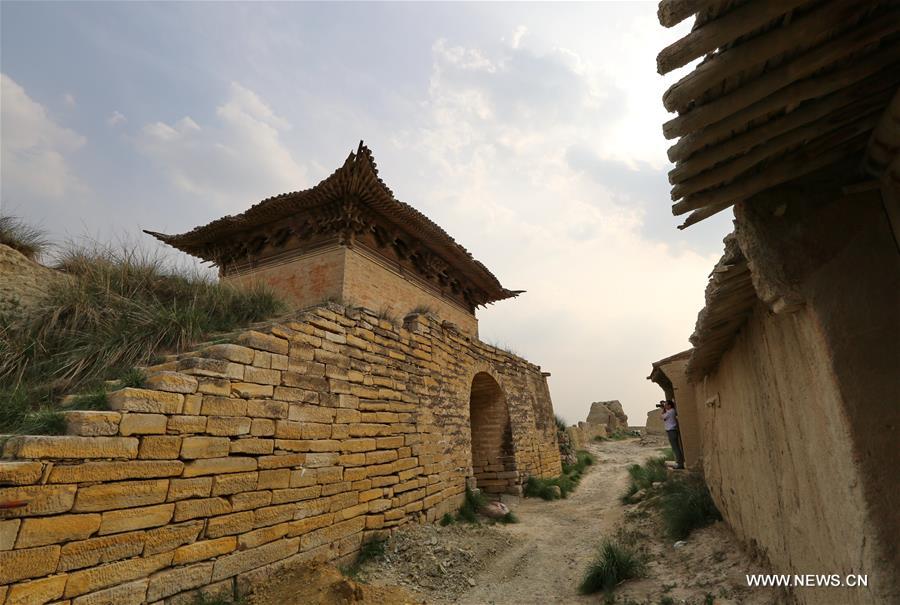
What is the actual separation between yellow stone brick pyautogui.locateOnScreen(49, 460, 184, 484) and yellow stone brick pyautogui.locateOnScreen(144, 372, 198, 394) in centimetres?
53

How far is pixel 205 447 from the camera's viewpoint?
3551 millimetres

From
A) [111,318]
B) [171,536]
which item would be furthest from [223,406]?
[111,318]

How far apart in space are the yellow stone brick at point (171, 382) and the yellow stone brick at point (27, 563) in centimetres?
111

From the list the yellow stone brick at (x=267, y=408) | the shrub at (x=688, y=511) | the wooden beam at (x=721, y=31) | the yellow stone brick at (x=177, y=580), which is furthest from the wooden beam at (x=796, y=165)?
the shrub at (x=688, y=511)

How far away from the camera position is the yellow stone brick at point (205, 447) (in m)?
3.42

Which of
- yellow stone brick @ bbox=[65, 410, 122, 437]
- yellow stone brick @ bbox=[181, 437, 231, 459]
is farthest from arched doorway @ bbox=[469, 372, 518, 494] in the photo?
yellow stone brick @ bbox=[65, 410, 122, 437]

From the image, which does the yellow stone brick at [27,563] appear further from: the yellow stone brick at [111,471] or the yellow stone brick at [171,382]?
the yellow stone brick at [171,382]

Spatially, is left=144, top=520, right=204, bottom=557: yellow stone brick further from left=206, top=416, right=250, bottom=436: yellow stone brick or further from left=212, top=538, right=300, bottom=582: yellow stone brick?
left=206, top=416, right=250, bottom=436: yellow stone brick

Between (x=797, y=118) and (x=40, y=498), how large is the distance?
437 centimetres

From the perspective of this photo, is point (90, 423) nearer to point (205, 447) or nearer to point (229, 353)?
point (205, 447)

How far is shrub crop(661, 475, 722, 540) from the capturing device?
5145 millimetres

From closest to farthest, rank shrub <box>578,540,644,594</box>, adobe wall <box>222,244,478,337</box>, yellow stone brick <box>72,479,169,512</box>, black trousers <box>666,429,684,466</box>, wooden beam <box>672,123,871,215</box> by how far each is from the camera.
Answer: wooden beam <box>672,123,871,215</box> < yellow stone brick <box>72,479,169,512</box> < shrub <box>578,540,644,594</box> < black trousers <box>666,429,684,466</box> < adobe wall <box>222,244,478,337</box>

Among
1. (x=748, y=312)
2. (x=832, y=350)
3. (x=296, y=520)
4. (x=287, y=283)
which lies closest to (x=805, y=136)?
(x=832, y=350)

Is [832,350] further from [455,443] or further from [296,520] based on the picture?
[455,443]
